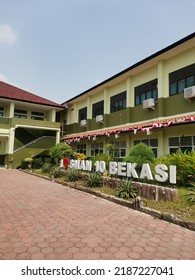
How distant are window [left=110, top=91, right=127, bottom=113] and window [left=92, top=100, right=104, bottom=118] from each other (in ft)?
5.05

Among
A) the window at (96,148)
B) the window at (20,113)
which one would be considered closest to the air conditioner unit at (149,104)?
the window at (96,148)

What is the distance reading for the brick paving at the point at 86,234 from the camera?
4.07m

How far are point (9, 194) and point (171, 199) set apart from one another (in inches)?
268

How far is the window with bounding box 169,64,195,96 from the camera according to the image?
48.1 feet

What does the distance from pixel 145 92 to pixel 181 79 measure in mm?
3484

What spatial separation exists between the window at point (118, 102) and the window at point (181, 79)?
5304 mm

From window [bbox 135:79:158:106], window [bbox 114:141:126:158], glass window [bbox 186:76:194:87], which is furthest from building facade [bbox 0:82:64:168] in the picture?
glass window [bbox 186:76:194:87]

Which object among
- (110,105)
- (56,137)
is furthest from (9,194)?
(56,137)

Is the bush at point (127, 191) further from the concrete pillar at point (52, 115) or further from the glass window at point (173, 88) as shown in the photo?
the concrete pillar at point (52, 115)

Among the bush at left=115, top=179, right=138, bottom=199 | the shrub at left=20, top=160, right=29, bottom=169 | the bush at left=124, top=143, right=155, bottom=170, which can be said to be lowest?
the bush at left=115, top=179, right=138, bottom=199

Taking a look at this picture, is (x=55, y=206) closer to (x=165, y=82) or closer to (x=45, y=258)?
(x=45, y=258)

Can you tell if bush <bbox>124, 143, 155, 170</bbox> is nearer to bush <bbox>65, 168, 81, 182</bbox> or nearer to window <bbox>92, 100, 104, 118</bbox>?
bush <bbox>65, 168, 81, 182</bbox>

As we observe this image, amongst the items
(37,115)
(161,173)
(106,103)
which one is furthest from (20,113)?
(161,173)

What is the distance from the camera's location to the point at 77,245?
440 centimetres
